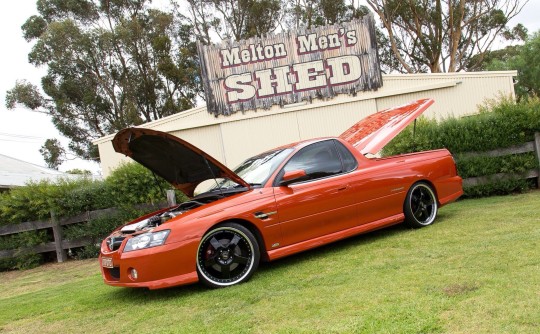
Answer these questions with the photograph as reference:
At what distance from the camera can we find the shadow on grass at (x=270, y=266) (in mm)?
4773

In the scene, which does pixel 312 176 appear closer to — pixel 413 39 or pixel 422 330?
pixel 422 330

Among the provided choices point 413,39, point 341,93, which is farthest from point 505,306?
point 413,39

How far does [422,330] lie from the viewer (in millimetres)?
2943

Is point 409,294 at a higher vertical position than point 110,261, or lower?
lower

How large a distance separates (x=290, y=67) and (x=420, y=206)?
10.5m

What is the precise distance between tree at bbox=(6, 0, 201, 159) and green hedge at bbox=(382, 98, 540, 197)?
1001 inches

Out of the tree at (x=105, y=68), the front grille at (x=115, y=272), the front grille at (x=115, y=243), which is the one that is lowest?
the front grille at (x=115, y=272)

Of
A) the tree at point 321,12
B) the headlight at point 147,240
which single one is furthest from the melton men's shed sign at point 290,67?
the tree at point 321,12

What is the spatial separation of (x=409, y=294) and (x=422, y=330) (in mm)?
698

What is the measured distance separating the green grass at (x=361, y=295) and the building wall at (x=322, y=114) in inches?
384

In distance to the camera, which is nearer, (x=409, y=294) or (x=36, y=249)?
(x=409, y=294)

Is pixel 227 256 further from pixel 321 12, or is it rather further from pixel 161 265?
pixel 321 12

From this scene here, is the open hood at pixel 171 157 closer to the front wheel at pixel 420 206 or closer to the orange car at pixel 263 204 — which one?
the orange car at pixel 263 204

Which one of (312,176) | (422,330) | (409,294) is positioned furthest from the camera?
(312,176)
